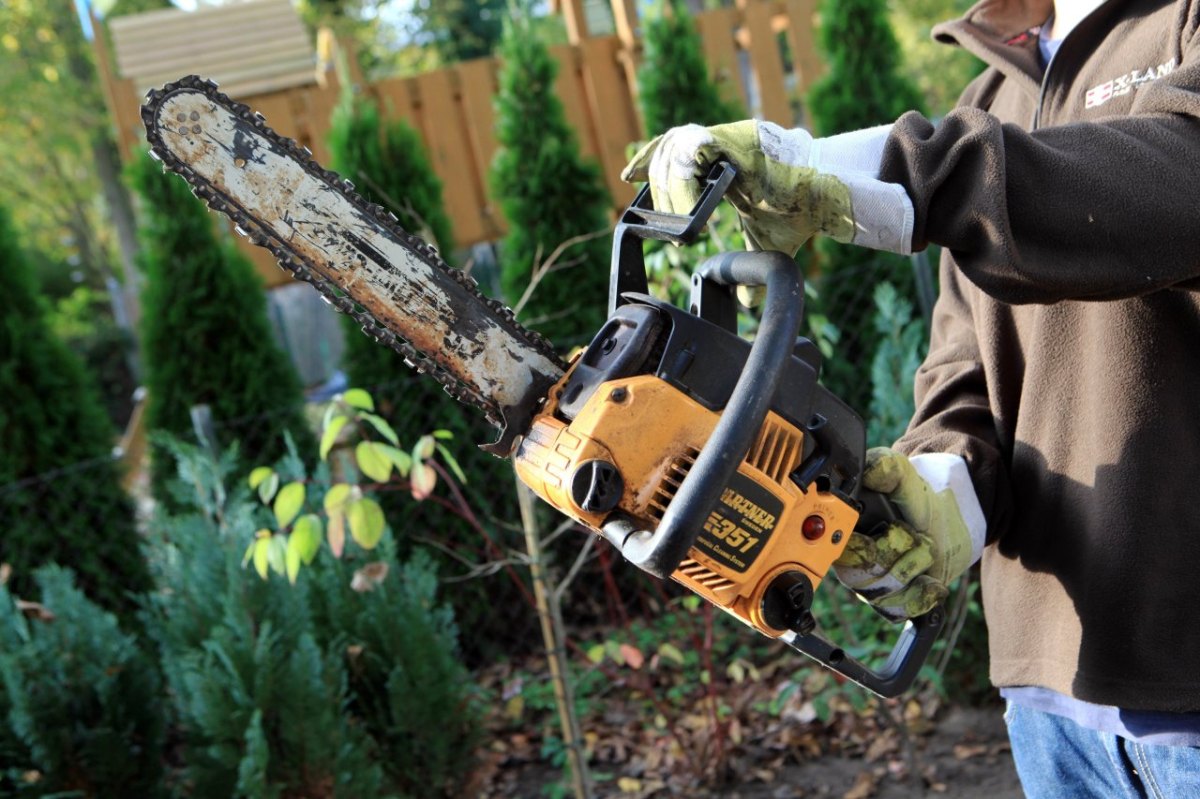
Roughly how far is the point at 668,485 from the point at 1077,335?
0.57m

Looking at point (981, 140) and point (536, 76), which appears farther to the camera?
point (536, 76)

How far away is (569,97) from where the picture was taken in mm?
6941

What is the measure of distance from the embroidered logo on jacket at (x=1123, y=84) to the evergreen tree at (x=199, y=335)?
408 centimetres

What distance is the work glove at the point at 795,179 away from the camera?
1225 millimetres

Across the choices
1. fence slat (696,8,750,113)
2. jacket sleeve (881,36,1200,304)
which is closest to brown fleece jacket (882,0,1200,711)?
jacket sleeve (881,36,1200,304)

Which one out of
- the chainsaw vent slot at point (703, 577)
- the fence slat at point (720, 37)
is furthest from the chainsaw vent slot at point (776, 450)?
the fence slat at point (720, 37)

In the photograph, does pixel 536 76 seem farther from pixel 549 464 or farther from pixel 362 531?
pixel 549 464

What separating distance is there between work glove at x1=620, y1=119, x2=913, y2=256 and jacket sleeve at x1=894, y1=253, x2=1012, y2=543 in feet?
1.68

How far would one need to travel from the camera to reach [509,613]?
4.92 metres

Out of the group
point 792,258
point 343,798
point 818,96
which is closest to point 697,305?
point 792,258

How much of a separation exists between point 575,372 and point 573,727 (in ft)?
6.44

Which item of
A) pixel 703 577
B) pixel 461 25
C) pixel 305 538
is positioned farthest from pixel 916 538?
pixel 461 25

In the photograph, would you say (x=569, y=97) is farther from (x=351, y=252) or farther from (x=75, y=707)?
(x=351, y=252)

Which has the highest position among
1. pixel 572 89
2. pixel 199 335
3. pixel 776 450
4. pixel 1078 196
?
pixel 572 89
